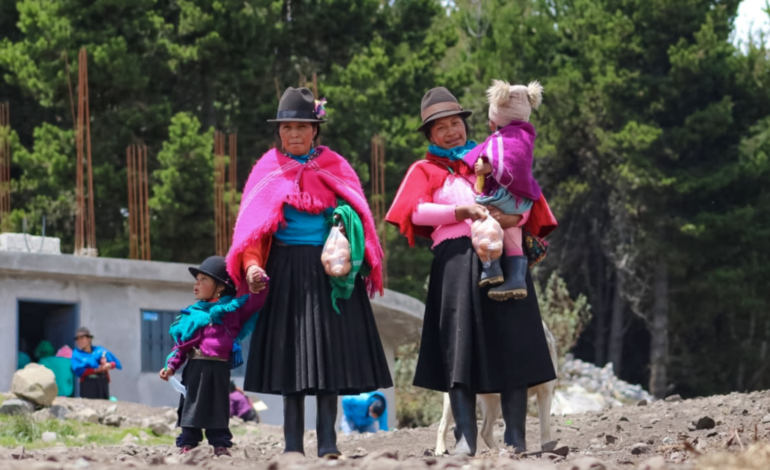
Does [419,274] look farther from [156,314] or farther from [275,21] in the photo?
[156,314]

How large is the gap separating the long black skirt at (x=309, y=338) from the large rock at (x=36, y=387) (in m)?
7.00

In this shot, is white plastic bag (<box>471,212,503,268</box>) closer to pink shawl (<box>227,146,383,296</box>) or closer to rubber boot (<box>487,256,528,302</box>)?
rubber boot (<box>487,256,528,302</box>)

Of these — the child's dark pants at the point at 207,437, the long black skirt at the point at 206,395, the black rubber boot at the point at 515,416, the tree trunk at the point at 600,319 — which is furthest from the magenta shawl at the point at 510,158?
the tree trunk at the point at 600,319

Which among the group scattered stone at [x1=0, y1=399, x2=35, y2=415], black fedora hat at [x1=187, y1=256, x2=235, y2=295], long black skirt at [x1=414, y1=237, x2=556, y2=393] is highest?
black fedora hat at [x1=187, y1=256, x2=235, y2=295]

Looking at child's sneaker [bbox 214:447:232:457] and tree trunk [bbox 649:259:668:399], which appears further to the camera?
tree trunk [bbox 649:259:668:399]

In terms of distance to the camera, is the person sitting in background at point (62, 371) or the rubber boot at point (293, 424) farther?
the person sitting in background at point (62, 371)

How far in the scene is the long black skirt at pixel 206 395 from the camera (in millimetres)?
7715

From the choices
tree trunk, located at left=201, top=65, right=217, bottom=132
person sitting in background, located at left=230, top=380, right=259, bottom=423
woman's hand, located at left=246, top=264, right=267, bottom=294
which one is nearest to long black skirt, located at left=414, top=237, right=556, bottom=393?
woman's hand, located at left=246, top=264, right=267, bottom=294

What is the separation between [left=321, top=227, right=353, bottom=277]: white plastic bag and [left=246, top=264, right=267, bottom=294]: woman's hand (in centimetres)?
33

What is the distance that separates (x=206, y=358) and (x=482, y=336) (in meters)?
2.20

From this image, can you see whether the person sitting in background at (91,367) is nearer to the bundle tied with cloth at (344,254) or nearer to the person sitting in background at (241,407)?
the person sitting in background at (241,407)

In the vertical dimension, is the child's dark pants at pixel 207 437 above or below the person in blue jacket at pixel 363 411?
above

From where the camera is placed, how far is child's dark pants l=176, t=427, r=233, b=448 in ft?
25.6

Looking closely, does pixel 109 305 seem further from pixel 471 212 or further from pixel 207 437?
pixel 471 212
